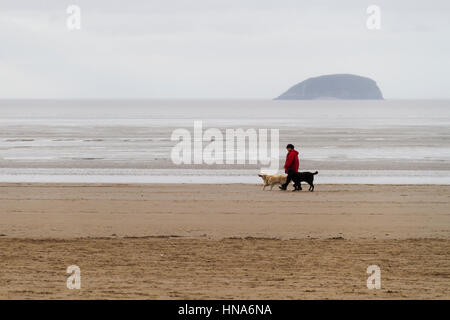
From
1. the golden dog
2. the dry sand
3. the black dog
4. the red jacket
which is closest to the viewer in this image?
the dry sand

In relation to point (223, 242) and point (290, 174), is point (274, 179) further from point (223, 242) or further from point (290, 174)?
point (223, 242)

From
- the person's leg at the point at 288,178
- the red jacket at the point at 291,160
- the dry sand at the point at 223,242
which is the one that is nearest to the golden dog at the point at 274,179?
the person's leg at the point at 288,178

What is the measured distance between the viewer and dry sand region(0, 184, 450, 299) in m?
9.80

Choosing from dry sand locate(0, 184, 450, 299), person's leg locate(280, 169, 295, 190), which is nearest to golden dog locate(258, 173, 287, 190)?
person's leg locate(280, 169, 295, 190)

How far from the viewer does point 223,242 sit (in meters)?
13.5

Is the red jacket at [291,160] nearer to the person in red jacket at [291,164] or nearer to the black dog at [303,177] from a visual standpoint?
the person in red jacket at [291,164]

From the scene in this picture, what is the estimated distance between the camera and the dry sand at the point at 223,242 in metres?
9.80

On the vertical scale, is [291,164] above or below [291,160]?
below

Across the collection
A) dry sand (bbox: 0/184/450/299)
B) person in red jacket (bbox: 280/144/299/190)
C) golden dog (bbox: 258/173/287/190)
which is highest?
person in red jacket (bbox: 280/144/299/190)

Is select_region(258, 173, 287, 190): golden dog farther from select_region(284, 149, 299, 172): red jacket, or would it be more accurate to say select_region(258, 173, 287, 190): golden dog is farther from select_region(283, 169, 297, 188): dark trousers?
select_region(284, 149, 299, 172): red jacket

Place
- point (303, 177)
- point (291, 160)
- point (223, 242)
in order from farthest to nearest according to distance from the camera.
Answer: point (291, 160) < point (303, 177) < point (223, 242)

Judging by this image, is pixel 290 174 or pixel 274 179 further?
pixel 274 179

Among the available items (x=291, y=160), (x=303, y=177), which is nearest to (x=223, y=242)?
(x=303, y=177)

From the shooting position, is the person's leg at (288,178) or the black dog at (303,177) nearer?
the black dog at (303,177)
